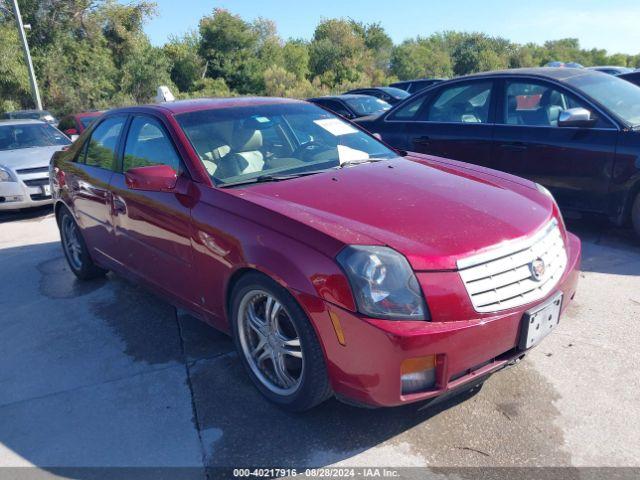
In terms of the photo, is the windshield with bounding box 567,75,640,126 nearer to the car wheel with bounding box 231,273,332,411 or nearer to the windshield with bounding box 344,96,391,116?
the car wheel with bounding box 231,273,332,411

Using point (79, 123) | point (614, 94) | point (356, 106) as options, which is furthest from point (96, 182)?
point (356, 106)

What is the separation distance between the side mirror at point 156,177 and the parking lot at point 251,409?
3.58ft

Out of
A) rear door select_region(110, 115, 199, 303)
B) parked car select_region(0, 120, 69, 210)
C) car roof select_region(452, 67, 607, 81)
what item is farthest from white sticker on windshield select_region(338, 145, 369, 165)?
parked car select_region(0, 120, 69, 210)

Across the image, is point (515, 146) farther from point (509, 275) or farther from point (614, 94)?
point (509, 275)

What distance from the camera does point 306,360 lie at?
2.67 meters

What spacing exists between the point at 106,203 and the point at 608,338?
3557 mm

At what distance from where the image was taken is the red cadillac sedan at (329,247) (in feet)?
8.10

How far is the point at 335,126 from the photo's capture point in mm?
4215

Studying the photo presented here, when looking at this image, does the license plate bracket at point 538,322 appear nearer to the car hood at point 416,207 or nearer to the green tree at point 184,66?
the car hood at point 416,207

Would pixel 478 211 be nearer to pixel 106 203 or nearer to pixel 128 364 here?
pixel 128 364

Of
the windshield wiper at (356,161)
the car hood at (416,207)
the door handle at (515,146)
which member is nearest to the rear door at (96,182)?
the car hood at (416,207)

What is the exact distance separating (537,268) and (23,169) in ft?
25.0

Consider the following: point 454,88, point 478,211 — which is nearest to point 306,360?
point 478,211

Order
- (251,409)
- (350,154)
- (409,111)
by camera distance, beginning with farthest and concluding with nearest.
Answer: (409,111)
(350,154)
(251,409)
